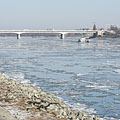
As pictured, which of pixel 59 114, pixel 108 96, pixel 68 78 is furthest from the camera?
pixel 68 78

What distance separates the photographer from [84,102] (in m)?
13.9

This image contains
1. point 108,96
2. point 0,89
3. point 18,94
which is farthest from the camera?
point 108,96

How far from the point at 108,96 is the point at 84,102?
175 cm

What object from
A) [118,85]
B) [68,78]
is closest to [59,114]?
[118,85]

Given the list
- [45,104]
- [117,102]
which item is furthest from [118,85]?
[45,104]

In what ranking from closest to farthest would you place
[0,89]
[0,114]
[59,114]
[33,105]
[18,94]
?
[0,114]
[59,114]
[33,105]
[18,94]
[0,89]

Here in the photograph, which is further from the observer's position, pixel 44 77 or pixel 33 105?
pixel 44 77

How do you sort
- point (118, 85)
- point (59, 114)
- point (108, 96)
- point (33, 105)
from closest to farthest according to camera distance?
point (59, 114)
point (33, 105)
point (108, 96)
point (118, 85)

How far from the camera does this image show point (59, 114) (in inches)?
396

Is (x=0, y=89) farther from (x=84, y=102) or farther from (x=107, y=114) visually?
(x=107, y=114)

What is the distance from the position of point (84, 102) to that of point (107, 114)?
2.24m

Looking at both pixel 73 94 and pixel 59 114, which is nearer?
pixel 59 114

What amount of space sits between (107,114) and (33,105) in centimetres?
266

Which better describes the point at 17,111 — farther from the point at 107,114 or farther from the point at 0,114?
the point at 107,114
